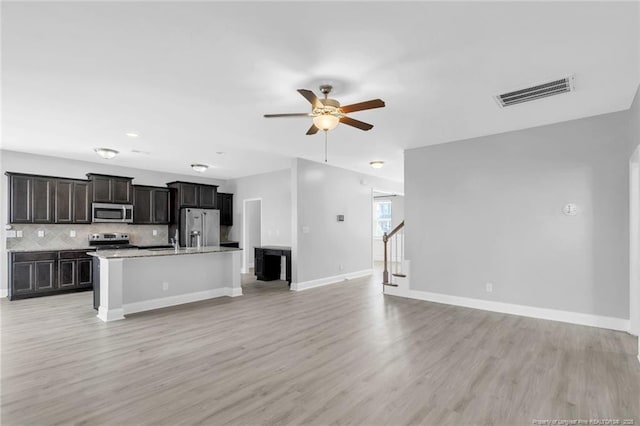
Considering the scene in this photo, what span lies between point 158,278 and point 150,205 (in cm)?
335

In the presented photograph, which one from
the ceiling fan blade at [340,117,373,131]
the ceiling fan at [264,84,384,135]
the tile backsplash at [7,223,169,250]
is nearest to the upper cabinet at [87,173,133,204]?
the tile backsplash at [7,223,169,250]

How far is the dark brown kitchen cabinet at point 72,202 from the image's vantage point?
6.57 m

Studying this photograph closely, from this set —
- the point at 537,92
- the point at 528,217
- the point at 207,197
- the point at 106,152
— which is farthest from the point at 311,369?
the point at 207,197

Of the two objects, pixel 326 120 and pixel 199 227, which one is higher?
pixel 326 120

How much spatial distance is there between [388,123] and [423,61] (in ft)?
5.52

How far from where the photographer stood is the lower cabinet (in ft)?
19.1

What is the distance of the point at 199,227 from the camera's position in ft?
27.6

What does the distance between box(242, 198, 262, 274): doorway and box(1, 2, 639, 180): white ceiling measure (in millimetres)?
4632

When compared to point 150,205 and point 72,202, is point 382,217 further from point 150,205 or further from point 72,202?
point 72,202

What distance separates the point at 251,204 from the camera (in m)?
9.75

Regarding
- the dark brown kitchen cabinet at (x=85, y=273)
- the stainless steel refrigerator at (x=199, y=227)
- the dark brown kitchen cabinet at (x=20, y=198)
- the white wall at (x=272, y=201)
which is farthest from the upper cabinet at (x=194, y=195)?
the dark brown kitchen cabinet at (x=20, y=198)

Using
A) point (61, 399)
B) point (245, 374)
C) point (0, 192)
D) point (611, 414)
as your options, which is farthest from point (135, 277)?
point (611, 414)

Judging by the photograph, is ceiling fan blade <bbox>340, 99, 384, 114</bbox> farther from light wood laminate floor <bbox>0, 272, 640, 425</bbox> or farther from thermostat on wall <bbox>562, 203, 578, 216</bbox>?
thermostat on wall <bbox>562, 203, 578, 216</bbox>

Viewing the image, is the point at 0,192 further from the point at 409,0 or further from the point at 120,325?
the point at 409,0
